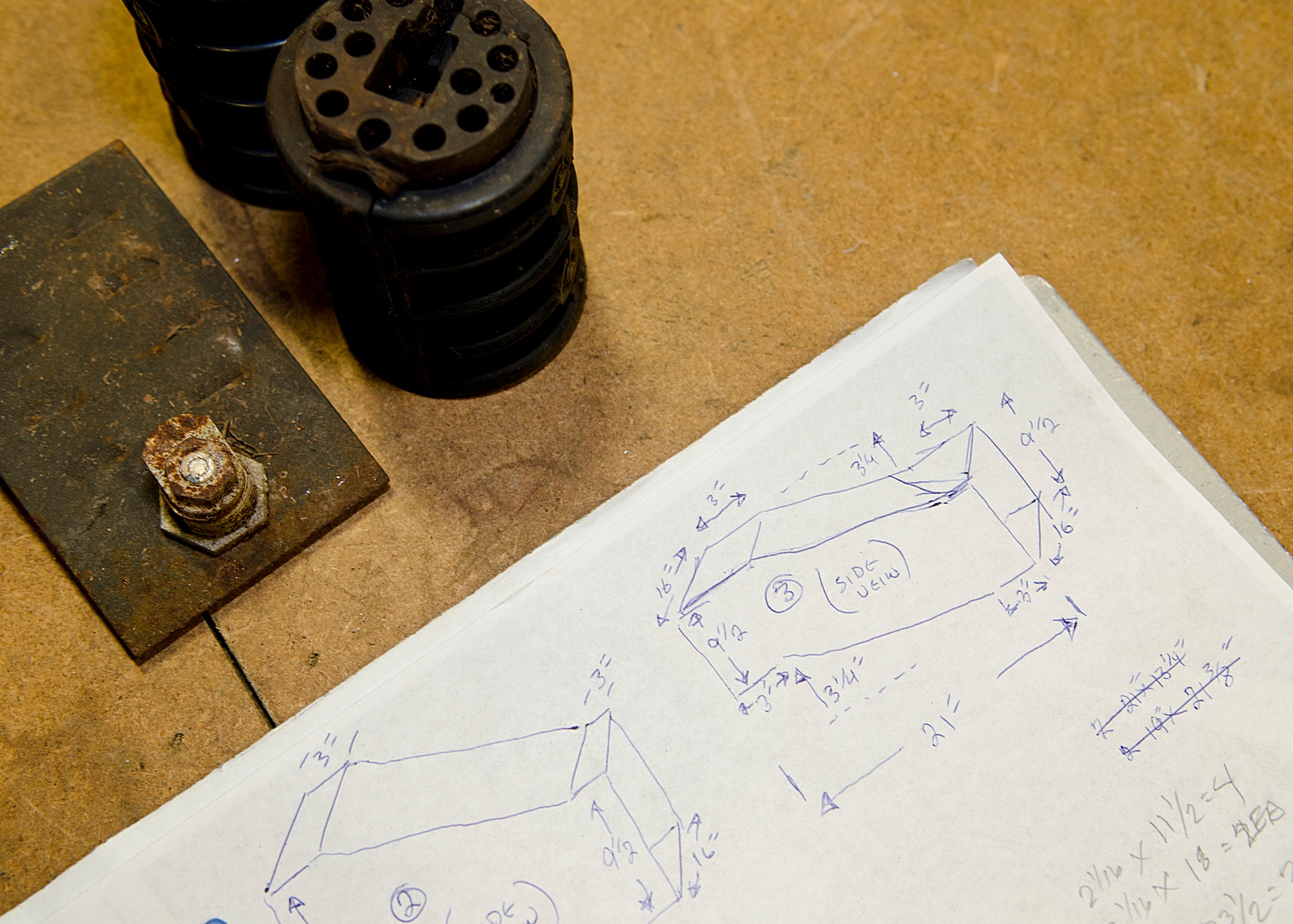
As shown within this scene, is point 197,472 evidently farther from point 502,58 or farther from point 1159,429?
point 1159,429

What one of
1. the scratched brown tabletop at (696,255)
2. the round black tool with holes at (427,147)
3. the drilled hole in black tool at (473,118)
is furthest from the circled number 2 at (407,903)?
the drilled hole in black tool at (473,118)

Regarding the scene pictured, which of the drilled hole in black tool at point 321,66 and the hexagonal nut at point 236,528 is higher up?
the drilled hole in black tool at point 321,66

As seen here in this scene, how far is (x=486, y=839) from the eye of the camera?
0.61 metres

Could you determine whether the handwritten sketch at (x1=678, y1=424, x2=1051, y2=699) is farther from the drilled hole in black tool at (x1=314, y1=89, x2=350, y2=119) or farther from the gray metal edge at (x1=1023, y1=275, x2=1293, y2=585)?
the drilled hole in black tool at (x1=314, y1=89, x2=350, y2=119)

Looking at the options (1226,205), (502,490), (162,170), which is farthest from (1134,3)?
(162,170)

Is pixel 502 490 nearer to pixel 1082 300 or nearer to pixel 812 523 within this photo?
pixel 812 523

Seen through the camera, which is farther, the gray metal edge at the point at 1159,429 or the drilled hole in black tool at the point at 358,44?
the gray metal edge at the point at 1159,429

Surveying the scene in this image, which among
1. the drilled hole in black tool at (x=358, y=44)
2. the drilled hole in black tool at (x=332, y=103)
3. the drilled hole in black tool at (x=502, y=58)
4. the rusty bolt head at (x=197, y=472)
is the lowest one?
the rusty bolt head at (x=197, y=472)

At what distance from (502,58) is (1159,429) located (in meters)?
0.53

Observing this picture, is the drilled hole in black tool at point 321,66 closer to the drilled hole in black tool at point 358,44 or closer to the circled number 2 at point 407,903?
the drilled hole in black tool at point 358,44

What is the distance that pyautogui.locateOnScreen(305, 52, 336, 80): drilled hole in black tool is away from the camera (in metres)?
0.53

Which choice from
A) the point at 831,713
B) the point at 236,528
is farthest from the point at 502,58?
the point at 831,713

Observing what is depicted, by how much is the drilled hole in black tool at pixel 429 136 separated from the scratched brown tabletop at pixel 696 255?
0.72ft

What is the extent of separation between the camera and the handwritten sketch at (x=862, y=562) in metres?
0.65
